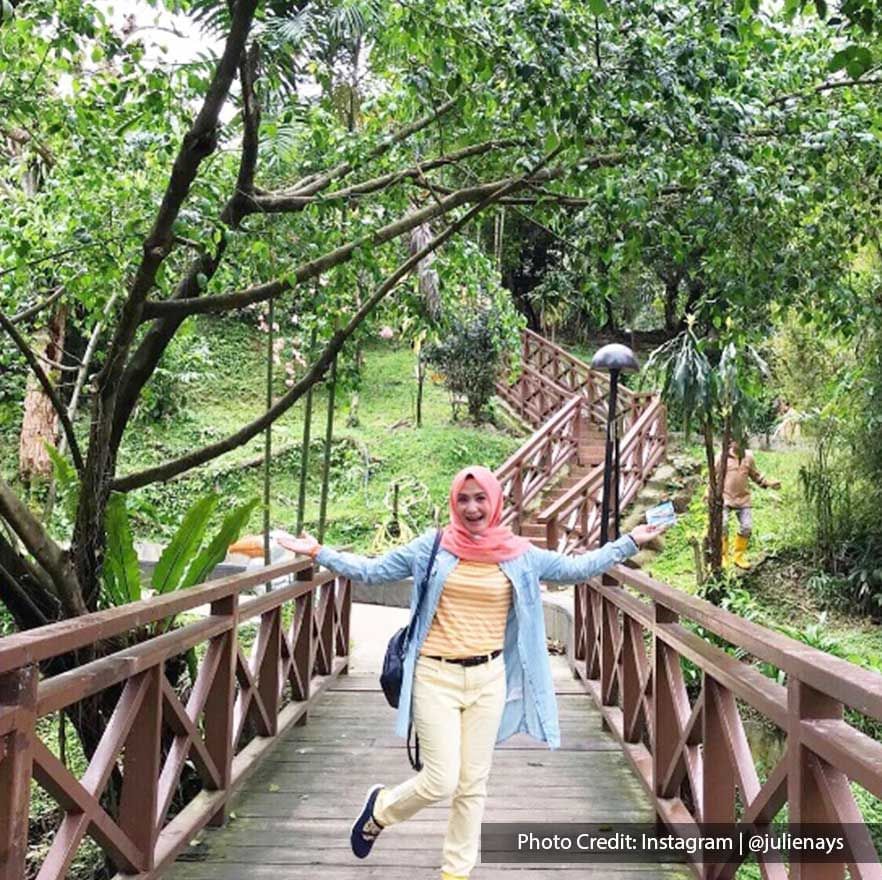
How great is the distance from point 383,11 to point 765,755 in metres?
5.35

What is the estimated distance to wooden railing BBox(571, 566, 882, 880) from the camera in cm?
196

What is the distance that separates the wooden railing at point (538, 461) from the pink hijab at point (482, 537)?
766cm

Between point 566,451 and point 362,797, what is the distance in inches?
385

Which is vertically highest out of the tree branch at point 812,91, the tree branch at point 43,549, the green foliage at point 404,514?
the tree branch at point 812,91

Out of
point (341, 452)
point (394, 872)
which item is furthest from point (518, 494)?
point (394, 872)

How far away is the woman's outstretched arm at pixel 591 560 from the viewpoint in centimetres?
311

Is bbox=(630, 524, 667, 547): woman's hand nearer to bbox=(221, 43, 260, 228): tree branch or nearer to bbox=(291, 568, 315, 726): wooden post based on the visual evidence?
bbox=(221, 43, 260, 228): tree branch

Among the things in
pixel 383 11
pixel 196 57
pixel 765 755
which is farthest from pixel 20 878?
pixel 765 755

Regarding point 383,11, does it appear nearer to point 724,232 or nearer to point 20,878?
point 724,232

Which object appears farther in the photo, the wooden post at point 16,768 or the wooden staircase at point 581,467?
the wooden staircase at point 581,467

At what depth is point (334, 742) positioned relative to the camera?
17.3 ft

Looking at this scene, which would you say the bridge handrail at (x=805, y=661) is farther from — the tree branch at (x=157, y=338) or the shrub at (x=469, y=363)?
the shrub at (x=469, y=363)

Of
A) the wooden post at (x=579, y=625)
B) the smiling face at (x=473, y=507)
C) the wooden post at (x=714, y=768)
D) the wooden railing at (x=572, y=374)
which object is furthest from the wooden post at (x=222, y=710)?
the wooden railing at (x=572, y=374)

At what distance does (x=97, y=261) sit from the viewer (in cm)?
471
